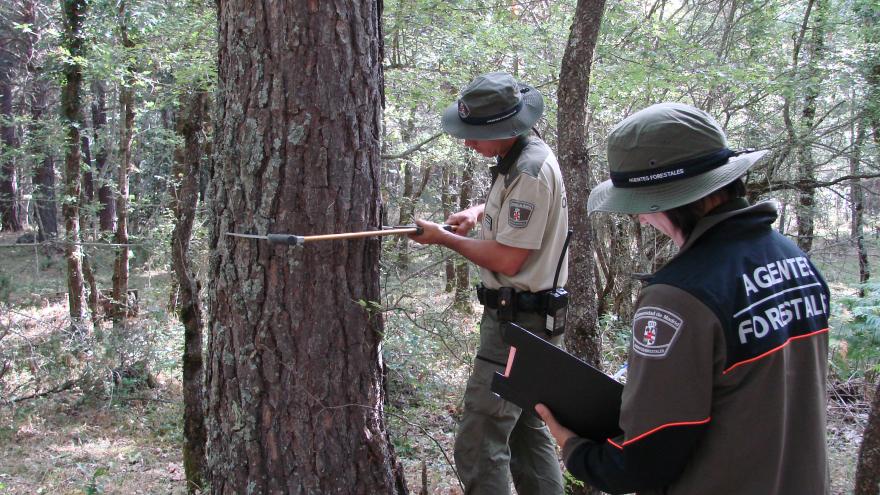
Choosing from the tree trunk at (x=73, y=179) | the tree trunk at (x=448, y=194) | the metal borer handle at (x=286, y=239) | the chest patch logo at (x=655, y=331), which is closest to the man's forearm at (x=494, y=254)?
the metal borer handle at (x=286, y=239)

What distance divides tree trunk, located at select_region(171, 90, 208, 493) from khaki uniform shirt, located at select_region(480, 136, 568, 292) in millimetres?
2765

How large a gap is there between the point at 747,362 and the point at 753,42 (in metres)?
9.45

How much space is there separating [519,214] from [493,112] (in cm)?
57

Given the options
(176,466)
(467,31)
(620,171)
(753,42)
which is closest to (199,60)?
(467,31)

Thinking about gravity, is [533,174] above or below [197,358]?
above

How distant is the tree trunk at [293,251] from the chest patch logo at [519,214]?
807mm

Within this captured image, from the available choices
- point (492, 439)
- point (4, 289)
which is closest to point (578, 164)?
point (492, 439)

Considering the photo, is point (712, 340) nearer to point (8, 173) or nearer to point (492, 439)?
point (492, 439)

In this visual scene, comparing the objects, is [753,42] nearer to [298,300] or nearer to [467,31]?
[467,31]

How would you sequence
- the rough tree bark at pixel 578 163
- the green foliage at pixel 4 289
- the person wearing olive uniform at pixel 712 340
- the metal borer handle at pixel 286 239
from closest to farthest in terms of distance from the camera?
1. the person wearing olive uniform at pixel 712 340
2. the metal borer handle at pixel 286 239
3. the rough tree bark at pixel 578 163
4. the green foliage at pixel 4 289

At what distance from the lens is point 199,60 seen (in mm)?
6766

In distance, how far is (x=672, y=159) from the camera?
5.25ft

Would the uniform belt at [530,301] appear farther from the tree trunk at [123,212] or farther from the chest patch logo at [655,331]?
the tree trunk at [123,212]

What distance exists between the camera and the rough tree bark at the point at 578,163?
4.41 m
